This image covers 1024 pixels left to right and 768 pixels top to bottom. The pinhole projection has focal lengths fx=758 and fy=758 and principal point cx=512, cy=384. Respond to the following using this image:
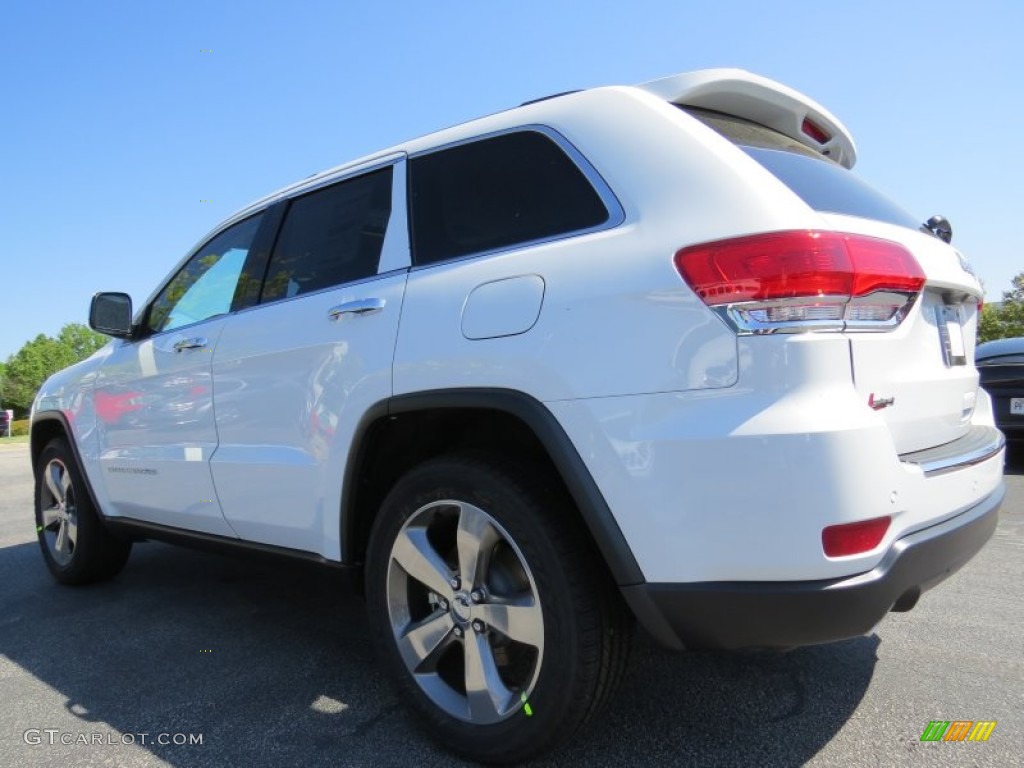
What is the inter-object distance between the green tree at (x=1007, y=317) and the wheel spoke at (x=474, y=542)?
117 ft

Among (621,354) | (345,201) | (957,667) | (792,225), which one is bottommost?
(957,667)

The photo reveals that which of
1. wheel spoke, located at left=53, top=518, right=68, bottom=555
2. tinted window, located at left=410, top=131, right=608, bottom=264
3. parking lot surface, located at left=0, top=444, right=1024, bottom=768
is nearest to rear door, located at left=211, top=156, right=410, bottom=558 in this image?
tinted window, located at left=410, top=131, right=608, bottom=264

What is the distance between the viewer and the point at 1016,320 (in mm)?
32438

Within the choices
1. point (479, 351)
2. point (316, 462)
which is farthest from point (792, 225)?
point (316, 462)

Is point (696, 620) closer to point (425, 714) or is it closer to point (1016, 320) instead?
point (425, 714)

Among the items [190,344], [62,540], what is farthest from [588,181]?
[62,540]

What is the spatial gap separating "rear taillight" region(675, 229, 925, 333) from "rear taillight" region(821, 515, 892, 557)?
436 mm

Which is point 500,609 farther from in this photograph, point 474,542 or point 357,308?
point 357,308

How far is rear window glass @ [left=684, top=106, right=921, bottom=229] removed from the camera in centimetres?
202

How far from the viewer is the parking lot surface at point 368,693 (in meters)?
2.24

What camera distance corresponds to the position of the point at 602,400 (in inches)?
73.0

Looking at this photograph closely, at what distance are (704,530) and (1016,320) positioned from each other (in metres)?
37.4

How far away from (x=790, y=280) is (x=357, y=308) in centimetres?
140

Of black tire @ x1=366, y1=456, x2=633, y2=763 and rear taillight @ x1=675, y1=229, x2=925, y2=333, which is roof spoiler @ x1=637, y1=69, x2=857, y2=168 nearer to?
rear taillight @ x1=675, y1=229, x2=925, y2=333
